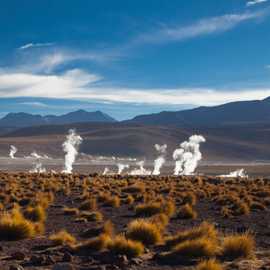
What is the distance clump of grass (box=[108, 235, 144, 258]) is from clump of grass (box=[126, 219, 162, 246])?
3.77ft

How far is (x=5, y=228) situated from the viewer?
12945mm

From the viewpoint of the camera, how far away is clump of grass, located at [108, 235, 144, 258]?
34.4 ft

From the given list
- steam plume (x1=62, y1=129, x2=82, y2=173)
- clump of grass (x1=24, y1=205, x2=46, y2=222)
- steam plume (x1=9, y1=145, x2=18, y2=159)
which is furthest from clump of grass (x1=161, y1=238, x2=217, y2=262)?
steam plume (x1=9, y1=145, x2=18, y2=159)

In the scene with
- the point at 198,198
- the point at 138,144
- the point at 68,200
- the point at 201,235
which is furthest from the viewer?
the point at 138,144

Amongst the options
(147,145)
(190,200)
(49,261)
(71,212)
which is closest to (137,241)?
(49,261)

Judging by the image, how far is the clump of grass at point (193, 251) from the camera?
10.3 m

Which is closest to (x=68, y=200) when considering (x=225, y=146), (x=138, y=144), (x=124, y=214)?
(x=124, y=214)

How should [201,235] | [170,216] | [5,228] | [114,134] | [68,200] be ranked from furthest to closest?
[114,134] < [68,200] < [170,216] < [5,228] < [201,235]

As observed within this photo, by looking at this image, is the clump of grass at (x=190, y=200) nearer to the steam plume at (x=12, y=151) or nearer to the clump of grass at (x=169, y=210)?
the clump of grass at (x=169, y=210)

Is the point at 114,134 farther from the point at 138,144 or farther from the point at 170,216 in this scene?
the point at 170,216

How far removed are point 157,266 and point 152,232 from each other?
2.24 meters

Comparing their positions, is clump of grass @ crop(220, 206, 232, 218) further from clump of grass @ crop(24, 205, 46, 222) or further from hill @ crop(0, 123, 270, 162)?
hill @ crop(0, 123, 270, 162)

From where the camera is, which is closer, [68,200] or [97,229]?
[97,229]

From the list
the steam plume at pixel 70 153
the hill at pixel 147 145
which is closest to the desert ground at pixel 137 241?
the steam plume at pixel 70 153
